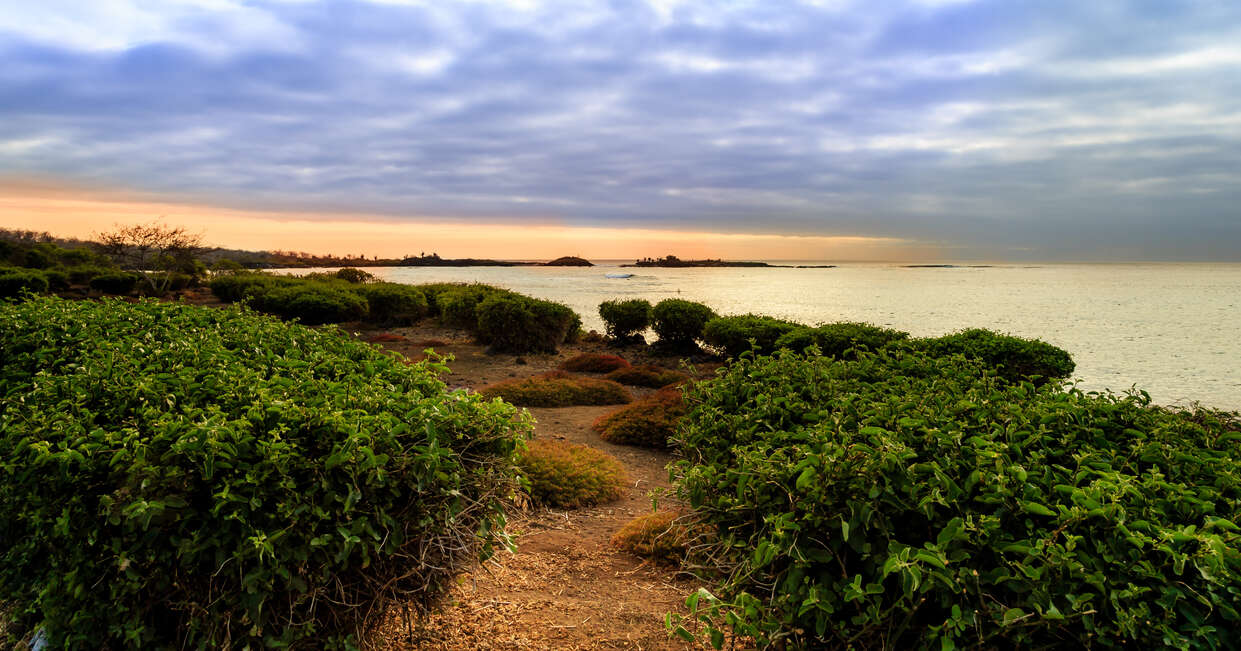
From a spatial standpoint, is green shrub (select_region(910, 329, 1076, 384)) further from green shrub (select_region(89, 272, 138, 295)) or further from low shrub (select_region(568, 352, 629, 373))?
green shrub (select_region(89, 272, 138, 295))

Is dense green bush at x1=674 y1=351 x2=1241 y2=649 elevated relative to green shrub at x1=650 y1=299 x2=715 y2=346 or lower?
elevated

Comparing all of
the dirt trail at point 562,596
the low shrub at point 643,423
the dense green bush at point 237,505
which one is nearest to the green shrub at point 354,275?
the low shrub at point 643,423

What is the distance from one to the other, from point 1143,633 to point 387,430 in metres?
2.68

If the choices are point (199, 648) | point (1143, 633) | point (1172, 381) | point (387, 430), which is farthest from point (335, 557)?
point (1172, 381)

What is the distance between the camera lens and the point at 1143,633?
183cm

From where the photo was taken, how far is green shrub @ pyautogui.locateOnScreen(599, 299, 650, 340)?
69.1 feet

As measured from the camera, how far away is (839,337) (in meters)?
13.6

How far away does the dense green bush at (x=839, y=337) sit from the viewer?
13.1 metres

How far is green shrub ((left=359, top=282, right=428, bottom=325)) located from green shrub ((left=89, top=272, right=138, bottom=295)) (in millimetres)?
11465

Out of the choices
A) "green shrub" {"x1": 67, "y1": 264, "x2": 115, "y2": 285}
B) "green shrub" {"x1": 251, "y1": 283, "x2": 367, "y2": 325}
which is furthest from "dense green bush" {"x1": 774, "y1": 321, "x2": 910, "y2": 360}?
"green shrub" {"x1": 67, "y1": 264, "x2": 115, "y2": 285}

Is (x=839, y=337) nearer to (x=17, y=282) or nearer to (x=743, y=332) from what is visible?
(x=743, y=332)

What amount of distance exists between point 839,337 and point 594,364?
20.3 feet

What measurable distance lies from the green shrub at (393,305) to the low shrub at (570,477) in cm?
1950

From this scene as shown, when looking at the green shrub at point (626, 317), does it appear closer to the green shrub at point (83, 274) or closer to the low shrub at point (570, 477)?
the low shrub at point (570, 477)
